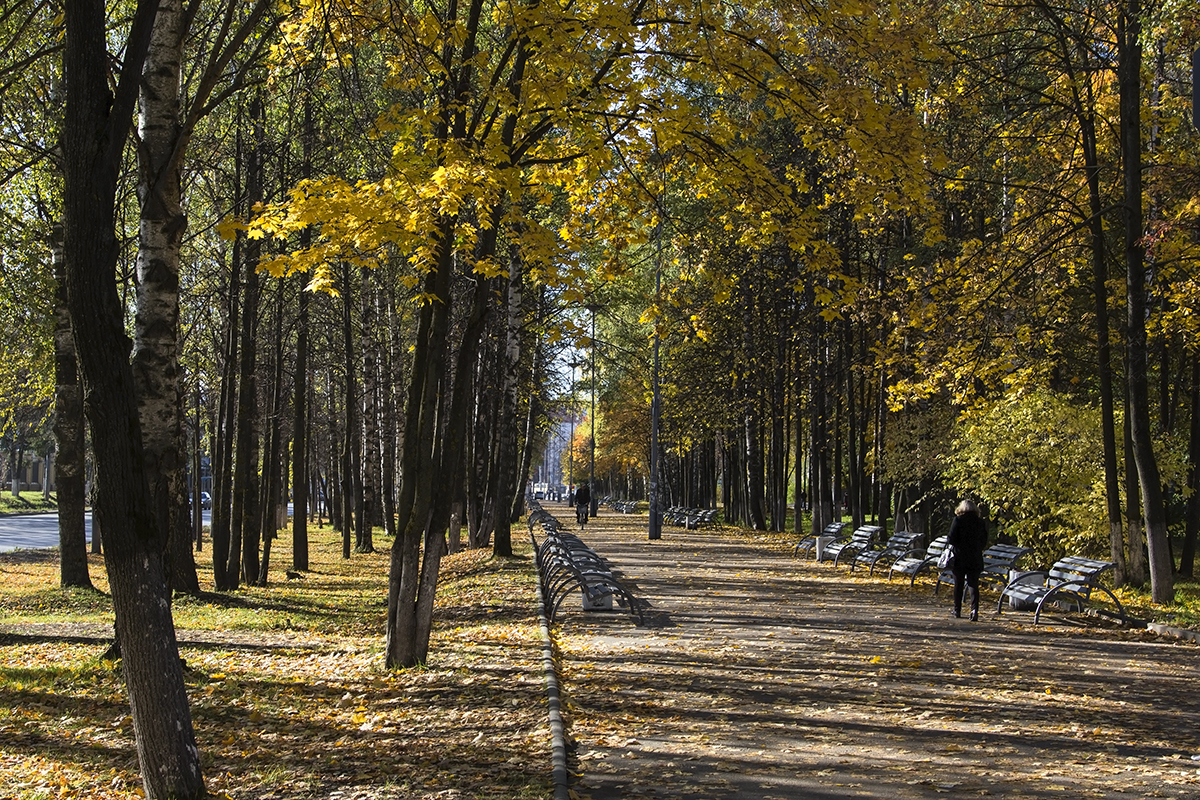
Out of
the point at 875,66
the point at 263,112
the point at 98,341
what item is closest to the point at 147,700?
the point at 98,341

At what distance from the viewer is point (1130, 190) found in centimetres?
1523

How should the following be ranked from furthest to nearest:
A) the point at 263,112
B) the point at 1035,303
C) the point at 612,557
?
the point at 612,557 → the point at 1035,303 → the point at 263,112

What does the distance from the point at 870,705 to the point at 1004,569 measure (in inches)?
337

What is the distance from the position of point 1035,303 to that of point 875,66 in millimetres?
11216

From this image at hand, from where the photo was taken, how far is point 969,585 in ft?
45.1

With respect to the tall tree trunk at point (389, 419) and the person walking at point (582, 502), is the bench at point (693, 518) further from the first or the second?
the tall tree trunk at point (389, 419)

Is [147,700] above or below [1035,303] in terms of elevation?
below

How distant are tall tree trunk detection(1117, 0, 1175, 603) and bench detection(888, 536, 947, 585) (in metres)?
3.75

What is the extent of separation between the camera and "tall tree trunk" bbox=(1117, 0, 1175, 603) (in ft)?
47.9

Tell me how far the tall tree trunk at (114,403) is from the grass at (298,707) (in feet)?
3.17

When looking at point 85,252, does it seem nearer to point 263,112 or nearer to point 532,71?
point 532,71

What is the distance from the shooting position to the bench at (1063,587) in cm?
1303

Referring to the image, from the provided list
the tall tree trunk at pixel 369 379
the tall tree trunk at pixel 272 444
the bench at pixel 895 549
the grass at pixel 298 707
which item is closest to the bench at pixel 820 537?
the bench at pixel 895 549

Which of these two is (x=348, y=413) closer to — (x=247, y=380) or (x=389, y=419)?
(x=389, y=419)
